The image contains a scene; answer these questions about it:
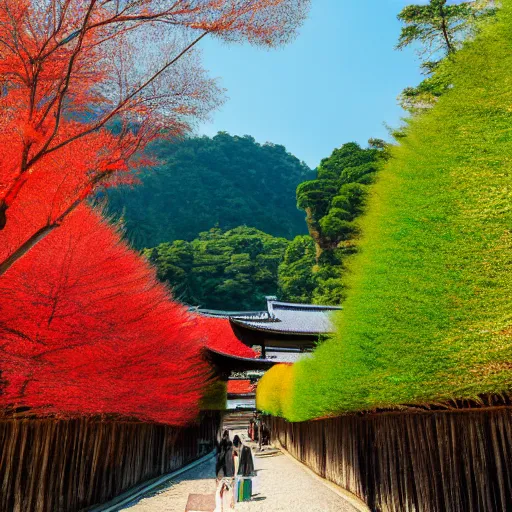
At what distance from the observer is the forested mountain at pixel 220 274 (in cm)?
5856

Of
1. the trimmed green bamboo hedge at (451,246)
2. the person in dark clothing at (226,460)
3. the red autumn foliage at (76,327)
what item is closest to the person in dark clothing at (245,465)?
the person in dark clothing at (226,460)

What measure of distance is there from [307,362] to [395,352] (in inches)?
285

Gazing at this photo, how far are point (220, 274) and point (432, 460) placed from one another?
58.0 meters

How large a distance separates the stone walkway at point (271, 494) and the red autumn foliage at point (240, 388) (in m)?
25.7

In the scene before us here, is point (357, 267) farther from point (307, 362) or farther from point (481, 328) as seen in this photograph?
point (307, 362)

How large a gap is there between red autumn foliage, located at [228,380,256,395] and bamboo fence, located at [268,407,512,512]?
32.6 m

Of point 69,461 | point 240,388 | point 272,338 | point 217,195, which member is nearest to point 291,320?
point 272,338

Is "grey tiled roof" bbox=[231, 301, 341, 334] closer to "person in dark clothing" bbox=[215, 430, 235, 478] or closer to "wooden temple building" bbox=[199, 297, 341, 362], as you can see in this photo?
"wooden temple building" bbox=[199, 297, 341, 362]

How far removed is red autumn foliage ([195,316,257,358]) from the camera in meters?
29.6

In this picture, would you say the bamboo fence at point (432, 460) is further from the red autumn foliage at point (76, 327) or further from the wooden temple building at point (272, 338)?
the wooden temple building at point (272, 338)

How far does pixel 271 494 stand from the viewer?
1051 cm

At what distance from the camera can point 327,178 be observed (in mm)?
49688

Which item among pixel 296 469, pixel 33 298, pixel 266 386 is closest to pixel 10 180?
pixel 33 298

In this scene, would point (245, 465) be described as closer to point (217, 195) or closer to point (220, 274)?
point (220, 274)
